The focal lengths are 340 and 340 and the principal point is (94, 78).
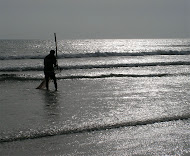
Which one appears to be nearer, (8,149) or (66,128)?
(8,149)

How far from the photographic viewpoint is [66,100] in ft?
37.1

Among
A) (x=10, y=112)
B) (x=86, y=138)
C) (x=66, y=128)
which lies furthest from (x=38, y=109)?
(x=86, y=138)

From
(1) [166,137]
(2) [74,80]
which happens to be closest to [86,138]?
(1) [166,137]

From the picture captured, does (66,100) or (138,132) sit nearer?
(138,132)

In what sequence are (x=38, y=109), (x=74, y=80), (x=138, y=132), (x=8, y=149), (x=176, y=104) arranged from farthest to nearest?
(x=74, y=80) → (x=176, y=104) → (x=38, y=109) → (x=138, y=132) → (x=8, y=149)

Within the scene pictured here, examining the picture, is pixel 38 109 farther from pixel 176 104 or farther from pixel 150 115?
pixel 176 104

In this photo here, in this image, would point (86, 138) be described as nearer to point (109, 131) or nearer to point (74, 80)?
point (109, 131)

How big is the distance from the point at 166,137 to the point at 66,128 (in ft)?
7.16

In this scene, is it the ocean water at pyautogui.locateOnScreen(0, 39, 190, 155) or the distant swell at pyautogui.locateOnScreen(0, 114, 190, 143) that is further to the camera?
the distant swell at pyautogui.locateOnScreen(0, 114, 190, 143)

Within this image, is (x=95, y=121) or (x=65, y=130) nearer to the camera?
(x=65, y=130)

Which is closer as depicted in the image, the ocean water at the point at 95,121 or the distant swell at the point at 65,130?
the ocean water at the point at 95,121

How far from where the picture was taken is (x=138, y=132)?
24.5 feet

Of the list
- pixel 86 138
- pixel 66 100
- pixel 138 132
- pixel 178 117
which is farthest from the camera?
pixel 66 100

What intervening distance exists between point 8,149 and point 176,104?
5934mm
